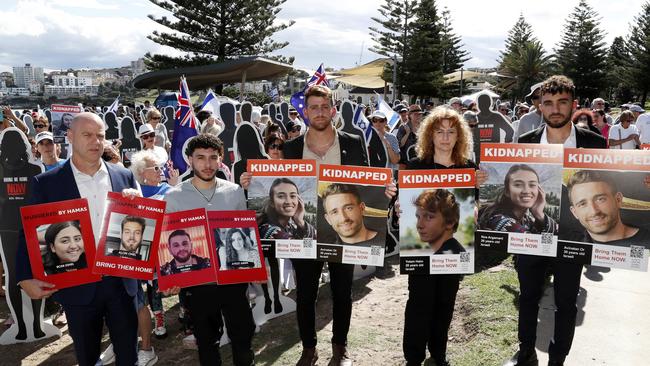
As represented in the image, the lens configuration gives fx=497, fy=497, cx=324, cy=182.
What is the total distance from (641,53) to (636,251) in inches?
1986

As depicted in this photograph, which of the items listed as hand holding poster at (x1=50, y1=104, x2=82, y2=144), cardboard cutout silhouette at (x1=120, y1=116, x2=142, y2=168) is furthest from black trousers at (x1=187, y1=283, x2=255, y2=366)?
hand holding poster at (x1=50, y1=104, x2=82, y2=144)

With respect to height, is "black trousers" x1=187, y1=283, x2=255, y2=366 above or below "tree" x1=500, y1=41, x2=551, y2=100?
below

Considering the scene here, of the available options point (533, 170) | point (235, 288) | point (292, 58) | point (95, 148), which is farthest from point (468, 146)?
point (292, 58)

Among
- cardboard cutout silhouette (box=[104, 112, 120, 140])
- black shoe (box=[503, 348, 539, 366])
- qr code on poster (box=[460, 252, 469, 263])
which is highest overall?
cardboard cutout silhouette (box=[104, 112, 120, 140])

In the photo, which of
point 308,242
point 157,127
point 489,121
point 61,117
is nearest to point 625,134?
point 489,121

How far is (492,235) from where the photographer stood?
11.2ft

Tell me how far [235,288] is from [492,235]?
1803 millimetres

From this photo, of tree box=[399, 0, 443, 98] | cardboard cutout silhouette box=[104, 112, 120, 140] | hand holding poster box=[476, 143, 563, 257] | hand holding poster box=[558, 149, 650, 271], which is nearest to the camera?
hand holding poster box=[558, 149, 650, 271]

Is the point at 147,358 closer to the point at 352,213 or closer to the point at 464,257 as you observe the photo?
the point at 352,213

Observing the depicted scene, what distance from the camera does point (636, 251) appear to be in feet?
10.4

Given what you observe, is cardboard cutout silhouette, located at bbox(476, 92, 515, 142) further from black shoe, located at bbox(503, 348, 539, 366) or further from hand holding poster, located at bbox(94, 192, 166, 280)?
hand holding poster, located at bbox(94, 192, 166, 280)

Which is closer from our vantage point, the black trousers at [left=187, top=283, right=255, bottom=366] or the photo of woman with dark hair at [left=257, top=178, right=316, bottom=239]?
the black trousers at [left=187, top=283, right=255, bottom=366]

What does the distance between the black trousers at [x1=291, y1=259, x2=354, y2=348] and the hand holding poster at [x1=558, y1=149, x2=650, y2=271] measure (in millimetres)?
1590

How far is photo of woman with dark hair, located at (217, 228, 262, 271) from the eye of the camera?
327cm
